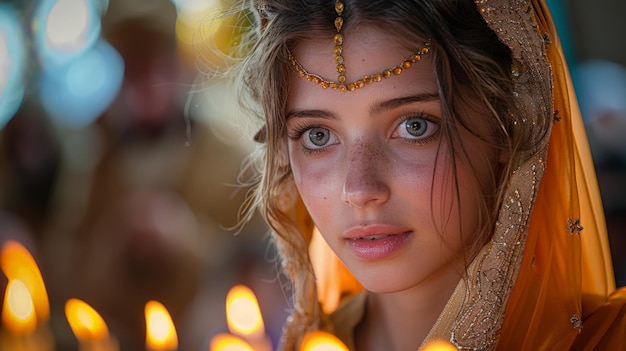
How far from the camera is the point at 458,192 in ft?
4.69

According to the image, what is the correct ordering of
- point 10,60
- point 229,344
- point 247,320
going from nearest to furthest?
point 229,344 < point 247,320 < point 10,60

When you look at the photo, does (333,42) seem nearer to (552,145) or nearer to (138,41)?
(552,145)

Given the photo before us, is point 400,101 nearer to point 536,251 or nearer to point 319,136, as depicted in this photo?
point 319,136

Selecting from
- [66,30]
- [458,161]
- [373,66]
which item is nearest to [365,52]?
[373,66]

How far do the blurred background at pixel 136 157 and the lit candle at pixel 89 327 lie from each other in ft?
6.21

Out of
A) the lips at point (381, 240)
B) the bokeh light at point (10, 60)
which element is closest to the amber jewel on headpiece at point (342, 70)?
the lips at point (381, 240)

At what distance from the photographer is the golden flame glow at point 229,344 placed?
3.42ft

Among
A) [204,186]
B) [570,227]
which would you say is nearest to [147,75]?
[204,186]

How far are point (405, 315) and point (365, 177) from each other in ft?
1.27

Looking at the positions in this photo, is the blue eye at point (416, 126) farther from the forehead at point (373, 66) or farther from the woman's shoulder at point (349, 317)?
the woman's shoulder at point (349, 317)

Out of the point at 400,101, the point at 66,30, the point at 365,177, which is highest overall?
the point at 400,101

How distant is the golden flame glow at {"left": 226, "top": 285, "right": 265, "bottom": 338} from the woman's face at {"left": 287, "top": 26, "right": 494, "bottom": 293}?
0.87 feet

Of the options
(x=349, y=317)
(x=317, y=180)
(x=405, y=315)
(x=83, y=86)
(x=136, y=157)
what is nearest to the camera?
(x=317, y=180)

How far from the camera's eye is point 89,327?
1.13 meters
